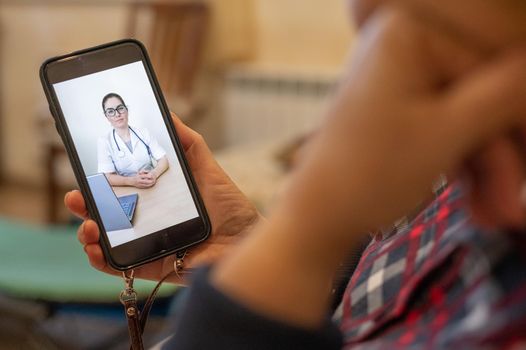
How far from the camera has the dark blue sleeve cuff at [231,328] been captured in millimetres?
373

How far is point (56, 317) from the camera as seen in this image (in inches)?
62.7

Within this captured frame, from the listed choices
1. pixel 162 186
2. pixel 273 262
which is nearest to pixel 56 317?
pixel 162 186

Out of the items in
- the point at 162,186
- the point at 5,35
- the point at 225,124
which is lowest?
the point at 225,124

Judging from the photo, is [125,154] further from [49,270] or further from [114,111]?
[49,270]

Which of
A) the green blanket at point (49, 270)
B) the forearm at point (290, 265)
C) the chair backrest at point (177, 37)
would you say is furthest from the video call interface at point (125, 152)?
the chair backrest at point (177, 37)

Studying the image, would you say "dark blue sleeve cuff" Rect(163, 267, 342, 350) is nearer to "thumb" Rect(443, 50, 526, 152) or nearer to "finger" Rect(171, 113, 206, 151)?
"thumb" Rect(443, 50, 526, 152)

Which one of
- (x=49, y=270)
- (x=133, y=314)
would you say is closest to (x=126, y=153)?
(x=133, y=314)

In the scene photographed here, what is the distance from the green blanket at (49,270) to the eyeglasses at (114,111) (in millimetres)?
823

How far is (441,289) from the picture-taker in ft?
Result: 1.40

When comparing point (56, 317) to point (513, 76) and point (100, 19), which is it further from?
point (100, 19)

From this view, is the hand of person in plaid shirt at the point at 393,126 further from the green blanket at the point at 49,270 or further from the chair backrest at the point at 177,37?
Answer: the chair backrest at the point at 177,37

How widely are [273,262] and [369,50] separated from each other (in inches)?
4.4

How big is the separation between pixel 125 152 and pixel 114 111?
45 millimetres

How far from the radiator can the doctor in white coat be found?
2318 mm
